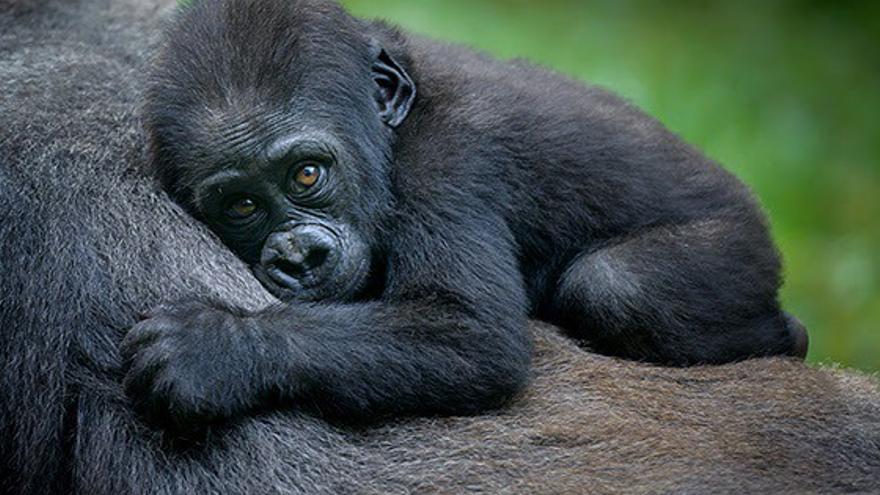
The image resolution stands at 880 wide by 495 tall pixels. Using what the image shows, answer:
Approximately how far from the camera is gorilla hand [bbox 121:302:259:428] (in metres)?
2.85

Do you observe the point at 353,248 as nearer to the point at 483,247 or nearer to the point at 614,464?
the point at 483,247

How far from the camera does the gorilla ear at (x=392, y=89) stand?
3465 millimetres

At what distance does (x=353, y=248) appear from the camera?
127 inches

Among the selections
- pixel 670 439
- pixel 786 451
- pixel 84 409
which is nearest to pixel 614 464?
pixel 670 439

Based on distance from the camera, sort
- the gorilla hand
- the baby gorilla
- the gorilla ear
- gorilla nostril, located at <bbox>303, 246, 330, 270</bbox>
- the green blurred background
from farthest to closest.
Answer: the green blurred background < the gorilla ear < gorilla nostril, located at <bbox>303, 246, 330, 270</bbox> < the baby gorilla < the gorilla hand

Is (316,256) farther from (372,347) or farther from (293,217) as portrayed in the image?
(372,347)

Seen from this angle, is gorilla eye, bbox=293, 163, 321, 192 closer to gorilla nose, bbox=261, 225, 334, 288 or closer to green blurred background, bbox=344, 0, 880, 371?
gorilla nose, bbox=261, 225, 334, 288

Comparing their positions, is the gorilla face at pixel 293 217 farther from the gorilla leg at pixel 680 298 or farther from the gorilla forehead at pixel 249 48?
the gorilla leg at pixel 680 298

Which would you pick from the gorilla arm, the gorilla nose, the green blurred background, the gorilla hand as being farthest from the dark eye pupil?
the green blurred background

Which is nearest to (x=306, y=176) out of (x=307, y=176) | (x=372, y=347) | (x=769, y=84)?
(x=307, y=176)

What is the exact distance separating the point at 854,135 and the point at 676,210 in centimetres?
480

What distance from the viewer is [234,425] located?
2932mm

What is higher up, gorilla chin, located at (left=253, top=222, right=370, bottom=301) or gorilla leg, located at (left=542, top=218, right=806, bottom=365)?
gorilla leg, located at (left=542, top=218, right=806, bottom=365)

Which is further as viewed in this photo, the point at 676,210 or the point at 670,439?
the point at 676,210
